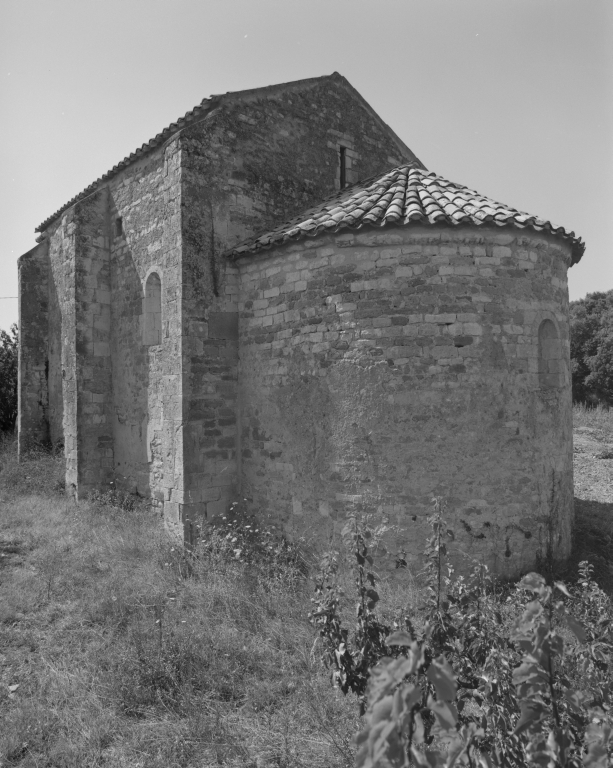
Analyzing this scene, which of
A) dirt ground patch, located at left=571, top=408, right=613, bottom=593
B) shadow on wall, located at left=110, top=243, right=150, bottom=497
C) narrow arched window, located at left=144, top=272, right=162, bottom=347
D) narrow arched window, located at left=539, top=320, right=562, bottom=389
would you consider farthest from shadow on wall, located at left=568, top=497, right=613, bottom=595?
narrow arched window, located at left=144, top=272, right=162, bottom=347

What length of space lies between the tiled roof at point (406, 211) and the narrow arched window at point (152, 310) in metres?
2.17

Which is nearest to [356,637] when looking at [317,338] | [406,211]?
[317,338]

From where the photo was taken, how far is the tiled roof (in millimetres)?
6383

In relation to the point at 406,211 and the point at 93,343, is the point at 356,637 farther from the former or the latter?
the point at 93,343

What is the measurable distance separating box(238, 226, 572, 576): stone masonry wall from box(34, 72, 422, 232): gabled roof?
3125mm

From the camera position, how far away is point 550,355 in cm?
703

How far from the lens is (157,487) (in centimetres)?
933

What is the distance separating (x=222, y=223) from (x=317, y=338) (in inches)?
106

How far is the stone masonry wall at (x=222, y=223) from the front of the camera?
779cm

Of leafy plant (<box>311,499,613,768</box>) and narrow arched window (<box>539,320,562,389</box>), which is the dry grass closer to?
leafy plant (<box>311,499,613,768</box>)

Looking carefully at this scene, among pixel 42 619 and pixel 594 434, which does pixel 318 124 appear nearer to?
pixel 42 619

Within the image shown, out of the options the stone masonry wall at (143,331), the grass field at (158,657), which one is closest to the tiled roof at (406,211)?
the stone masonry wall at (143,331)

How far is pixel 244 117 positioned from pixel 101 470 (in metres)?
6.93

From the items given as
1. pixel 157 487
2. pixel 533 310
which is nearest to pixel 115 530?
pixel 157 487
